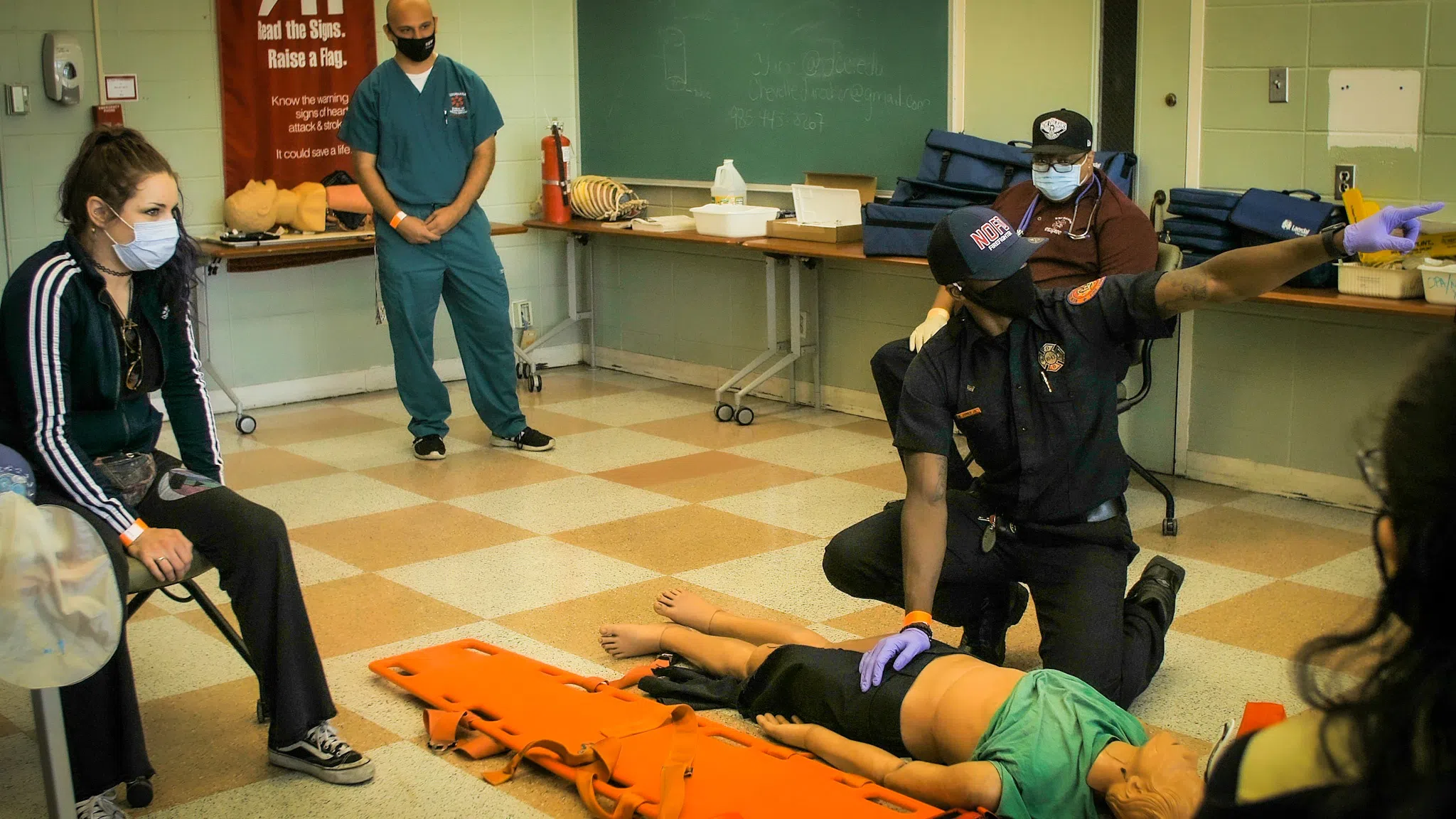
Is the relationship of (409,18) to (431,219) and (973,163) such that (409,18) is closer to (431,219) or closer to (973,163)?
(431,219)

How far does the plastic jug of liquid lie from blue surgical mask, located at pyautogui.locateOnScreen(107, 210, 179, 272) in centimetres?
350

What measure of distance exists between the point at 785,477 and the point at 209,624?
2069mm

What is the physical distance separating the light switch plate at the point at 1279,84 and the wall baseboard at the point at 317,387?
3470 mm

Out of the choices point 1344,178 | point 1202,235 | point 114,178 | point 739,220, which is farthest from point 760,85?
point 114,178

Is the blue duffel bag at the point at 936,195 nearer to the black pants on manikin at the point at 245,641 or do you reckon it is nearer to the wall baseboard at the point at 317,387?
the wall baseboard at the point at 317,387

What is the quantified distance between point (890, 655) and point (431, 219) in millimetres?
3232

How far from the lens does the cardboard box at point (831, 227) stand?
5500mm

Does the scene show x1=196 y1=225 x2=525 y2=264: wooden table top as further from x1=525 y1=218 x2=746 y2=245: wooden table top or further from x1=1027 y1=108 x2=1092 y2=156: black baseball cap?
x1=1027 y1=108 x2=1092 y2=156: black baseball cap

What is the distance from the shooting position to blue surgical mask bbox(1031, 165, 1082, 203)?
4156mm

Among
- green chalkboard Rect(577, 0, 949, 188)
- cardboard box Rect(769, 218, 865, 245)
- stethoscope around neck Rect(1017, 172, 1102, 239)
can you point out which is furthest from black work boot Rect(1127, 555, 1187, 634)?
green chalkboard Rect(577, 0, 949, 188)

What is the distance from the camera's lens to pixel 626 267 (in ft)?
23.0

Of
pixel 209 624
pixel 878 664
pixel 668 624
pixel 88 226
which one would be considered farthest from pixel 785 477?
pixel 88 226

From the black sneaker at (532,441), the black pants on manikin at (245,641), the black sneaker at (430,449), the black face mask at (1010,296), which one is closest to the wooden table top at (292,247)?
the black sneaker at (430,449)

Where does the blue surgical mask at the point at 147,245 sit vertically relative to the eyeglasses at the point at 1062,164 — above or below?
below
